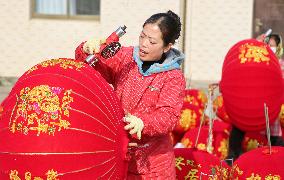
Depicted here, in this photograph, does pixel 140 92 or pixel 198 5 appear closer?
pixel 140 92

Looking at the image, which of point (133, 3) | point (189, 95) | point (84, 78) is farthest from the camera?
point (133, 3)

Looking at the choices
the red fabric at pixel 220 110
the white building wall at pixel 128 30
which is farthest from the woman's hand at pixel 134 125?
the white building wall at pixel 128 30

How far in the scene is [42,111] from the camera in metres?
2.95

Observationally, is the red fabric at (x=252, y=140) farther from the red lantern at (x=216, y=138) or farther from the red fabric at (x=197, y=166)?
the red fabric at (x=197, y=166)

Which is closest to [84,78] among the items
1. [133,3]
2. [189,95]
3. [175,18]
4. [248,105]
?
[175,18]

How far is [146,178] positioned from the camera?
11.6 ft

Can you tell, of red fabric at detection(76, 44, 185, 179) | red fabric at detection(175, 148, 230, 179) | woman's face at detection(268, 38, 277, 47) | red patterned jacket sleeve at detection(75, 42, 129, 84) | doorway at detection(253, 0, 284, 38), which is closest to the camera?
red fabric at detection(76, 44, 185, 179)

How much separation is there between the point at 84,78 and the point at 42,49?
909cm

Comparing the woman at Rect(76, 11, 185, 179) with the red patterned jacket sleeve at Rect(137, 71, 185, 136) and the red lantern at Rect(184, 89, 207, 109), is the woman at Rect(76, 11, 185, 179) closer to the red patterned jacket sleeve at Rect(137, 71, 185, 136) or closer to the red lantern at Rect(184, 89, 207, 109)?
the red patterned jacket sleeve at Rect(137, 71, 185, 136)

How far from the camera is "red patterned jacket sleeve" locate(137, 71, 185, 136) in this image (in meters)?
3.20

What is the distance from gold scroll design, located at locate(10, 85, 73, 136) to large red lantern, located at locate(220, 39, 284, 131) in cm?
278

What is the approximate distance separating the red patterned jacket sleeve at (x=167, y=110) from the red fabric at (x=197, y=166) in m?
0.97

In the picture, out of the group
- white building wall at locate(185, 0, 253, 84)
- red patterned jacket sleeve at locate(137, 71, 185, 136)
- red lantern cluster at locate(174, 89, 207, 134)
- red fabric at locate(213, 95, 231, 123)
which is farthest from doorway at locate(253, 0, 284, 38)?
red patterned jacket sleeve at locate(137, 71, 185, 136)

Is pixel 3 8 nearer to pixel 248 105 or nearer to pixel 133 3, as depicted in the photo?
pixel 133 3
